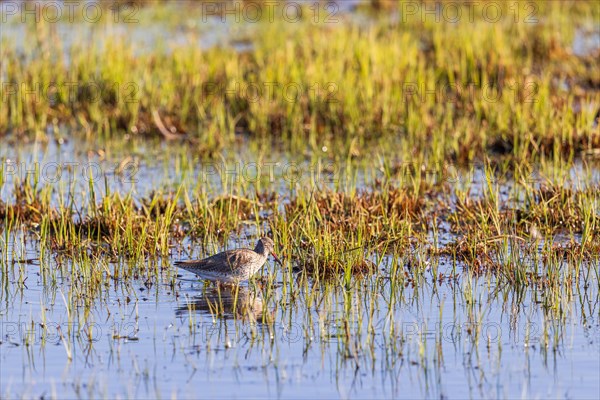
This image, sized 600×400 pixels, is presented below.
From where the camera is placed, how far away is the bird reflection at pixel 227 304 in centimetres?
745

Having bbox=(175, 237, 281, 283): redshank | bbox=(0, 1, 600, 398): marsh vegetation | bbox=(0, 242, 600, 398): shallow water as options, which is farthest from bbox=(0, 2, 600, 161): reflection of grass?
bbox=(0, 242, 600, 398): shallow water

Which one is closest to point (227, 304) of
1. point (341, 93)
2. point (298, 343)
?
point (298, 343)

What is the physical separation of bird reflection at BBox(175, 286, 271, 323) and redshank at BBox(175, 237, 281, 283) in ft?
→ 0.38

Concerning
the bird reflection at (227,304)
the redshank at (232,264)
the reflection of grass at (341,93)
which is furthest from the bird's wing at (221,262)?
the reflection of grass at (341,93)

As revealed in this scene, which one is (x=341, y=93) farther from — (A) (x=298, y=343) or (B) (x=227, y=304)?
(A) (x=298, y=343)

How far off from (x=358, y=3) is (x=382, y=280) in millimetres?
13798

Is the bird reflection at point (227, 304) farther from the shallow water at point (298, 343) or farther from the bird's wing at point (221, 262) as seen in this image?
the bird's wing at point (221, 262)

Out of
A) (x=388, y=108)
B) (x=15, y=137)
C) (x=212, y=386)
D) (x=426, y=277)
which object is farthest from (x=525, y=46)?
(x=212, y=386)

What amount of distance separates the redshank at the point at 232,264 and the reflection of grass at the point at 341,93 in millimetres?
3502

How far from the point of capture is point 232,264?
318 inches

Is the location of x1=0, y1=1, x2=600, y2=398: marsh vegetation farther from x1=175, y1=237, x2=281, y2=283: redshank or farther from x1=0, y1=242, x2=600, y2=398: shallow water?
x1=175, y1=237, x2=281, y2=283: redshank

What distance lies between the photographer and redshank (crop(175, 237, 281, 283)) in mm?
8078

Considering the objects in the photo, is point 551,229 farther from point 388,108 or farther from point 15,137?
point 15,137

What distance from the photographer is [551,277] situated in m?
7.89
